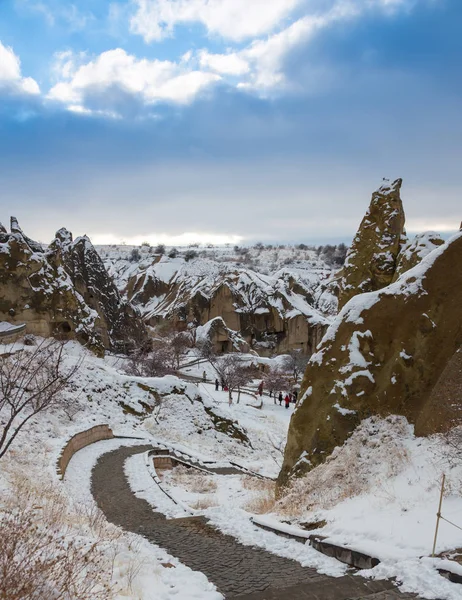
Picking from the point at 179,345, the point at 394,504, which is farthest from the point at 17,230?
the point at 394,504

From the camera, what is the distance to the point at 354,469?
29.9ft

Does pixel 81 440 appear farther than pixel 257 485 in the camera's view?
Yes

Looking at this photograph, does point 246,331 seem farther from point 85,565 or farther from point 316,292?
point 85,565

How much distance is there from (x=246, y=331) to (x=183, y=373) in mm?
27844

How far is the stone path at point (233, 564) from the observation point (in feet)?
17.2

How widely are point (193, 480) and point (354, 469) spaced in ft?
26.2

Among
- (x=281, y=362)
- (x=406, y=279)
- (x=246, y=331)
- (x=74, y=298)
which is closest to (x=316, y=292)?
(x=246, y=331)

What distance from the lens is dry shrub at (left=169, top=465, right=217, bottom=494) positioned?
14297mm

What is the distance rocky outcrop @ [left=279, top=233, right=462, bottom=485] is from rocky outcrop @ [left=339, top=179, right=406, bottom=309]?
24.3 ft

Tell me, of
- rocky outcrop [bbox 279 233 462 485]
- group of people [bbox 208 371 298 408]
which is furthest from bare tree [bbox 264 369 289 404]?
rocky outcrop [bbox 279 233 462 485]

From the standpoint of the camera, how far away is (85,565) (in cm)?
498

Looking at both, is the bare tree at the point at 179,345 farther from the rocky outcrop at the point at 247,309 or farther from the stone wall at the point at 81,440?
the stone wall at the point at 81,440

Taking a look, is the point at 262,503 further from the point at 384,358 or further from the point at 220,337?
the point at 220,337

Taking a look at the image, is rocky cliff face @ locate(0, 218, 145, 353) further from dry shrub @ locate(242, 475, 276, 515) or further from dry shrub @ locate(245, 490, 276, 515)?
dry shrub @ locate(245, 490, 276, 515)
